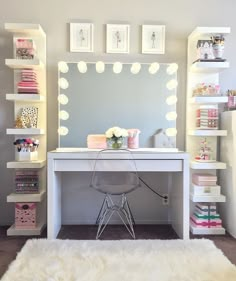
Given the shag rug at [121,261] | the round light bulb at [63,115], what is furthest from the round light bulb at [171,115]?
the shag rug at [121,261]

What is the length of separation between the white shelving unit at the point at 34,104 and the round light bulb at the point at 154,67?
1.14 metres

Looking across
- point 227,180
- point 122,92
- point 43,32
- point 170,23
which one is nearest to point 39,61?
point 43,32

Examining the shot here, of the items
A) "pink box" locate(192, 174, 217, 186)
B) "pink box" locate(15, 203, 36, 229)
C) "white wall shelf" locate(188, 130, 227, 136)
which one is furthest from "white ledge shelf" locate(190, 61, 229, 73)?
"pink box" locate(15, 203, 36, 229)

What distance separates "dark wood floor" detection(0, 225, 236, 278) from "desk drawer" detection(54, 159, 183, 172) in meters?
0.69

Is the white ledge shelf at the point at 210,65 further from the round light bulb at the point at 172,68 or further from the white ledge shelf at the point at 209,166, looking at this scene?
the white ledge shelf at the point at 209,166

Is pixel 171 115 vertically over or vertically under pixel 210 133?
over

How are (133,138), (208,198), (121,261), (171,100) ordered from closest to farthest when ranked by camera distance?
(121,261), (208,198), (133,138), (171,100)

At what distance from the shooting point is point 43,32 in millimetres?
3135

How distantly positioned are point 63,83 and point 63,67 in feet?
0.55

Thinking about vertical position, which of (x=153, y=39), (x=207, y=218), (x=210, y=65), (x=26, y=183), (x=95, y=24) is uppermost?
(x=95, y=24)

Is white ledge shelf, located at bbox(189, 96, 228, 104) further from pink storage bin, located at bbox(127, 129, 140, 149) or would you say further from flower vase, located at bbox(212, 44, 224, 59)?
pink storage bin, located at bbox(127, 129, 140, 149)

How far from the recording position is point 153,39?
129 inches

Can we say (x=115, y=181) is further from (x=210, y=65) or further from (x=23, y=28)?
(x=23, y=28)

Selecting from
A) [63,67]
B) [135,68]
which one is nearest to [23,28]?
[63,67]
